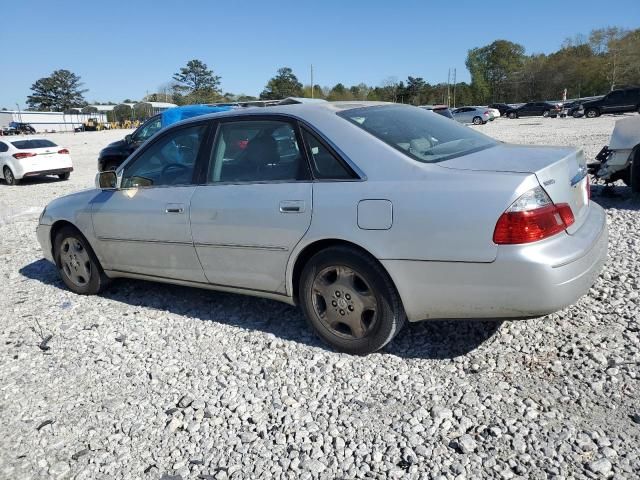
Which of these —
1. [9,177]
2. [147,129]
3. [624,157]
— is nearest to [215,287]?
[624,157]

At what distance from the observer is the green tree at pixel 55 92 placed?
117 m

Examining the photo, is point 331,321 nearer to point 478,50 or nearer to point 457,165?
point 457,165

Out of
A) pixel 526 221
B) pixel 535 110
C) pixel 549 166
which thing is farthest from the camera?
pixel 535 110

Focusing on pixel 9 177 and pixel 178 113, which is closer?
pixel 178 113

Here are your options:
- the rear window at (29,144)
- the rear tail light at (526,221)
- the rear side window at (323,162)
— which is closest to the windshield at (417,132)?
the rear side window at (323,162)

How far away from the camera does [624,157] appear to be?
6.55 m

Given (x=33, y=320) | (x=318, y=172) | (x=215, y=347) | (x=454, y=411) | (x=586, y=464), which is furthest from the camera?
(x=33, y=320)

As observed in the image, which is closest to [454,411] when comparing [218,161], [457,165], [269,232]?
[457,165]

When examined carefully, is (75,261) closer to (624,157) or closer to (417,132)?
(417,132)

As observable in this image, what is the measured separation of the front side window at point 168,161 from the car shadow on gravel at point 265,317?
1.10 meters

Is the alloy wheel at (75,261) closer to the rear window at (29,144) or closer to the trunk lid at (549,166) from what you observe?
the trunk lid at (549,166)

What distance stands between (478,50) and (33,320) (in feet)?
334

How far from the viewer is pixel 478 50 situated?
9419 centimetres

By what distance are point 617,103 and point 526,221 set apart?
3936 centimetres
